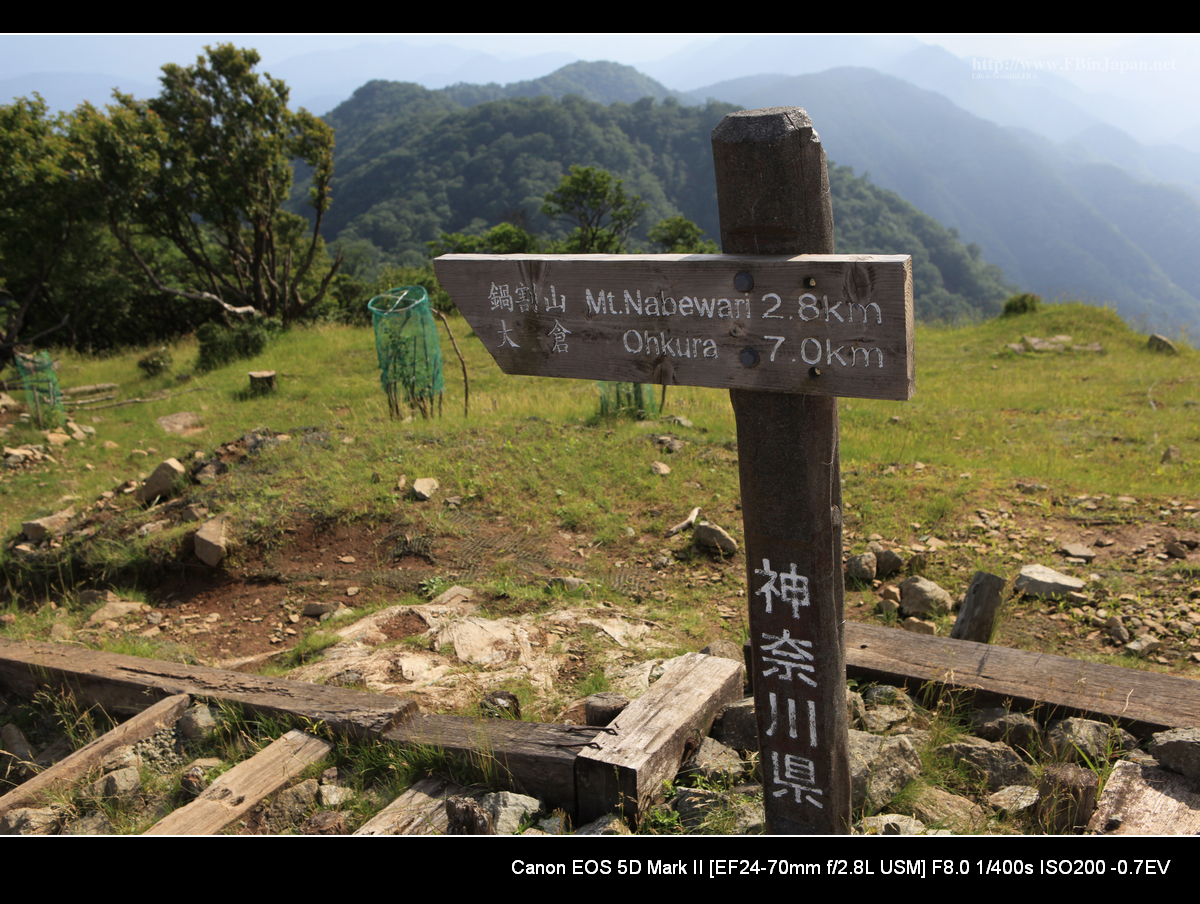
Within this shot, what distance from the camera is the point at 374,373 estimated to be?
11.3m

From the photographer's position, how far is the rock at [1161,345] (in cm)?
1054

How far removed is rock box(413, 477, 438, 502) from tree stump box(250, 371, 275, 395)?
5672 millimetres

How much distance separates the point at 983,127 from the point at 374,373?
21210 cm

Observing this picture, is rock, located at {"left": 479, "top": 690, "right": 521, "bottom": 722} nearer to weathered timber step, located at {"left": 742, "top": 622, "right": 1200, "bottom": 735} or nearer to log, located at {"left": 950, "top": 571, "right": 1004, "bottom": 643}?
weathered timber step, located at {"left": 742, "top": 622, "right": 1200, "bottom": 735}

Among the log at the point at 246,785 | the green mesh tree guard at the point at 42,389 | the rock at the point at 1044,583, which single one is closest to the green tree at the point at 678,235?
the green mesh tree guard at the point at 42,389

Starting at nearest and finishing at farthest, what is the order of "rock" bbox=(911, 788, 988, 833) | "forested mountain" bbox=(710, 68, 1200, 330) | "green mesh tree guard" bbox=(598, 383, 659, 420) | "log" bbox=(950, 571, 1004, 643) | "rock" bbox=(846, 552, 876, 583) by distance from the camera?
"rock" bbox=(911, 788, 988, 833)
"log" bbox=(950, 571, 1004, 643)
"rock" bbox=(846, 552, 876, 583)
"green mesh tree guard" bbox=(598, 383, 659, 420)
"forested mountain" bbox=(710, 68, 1200, 330)

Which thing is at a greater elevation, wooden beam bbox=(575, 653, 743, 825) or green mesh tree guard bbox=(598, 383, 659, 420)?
green mesh tree guard bbox=(598, 383, 659, 420)

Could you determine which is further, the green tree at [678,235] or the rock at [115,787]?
the green tree at [678,235]

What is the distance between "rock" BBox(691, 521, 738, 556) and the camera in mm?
4922

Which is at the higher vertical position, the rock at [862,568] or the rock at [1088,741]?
the rock at [1088,741]

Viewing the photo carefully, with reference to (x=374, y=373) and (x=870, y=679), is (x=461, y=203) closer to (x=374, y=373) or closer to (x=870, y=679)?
(x=374, y=373)

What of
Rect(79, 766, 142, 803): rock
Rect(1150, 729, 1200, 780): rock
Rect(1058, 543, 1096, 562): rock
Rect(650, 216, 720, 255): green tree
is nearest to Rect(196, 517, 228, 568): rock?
Rect(79, 766, 142, 803): rock

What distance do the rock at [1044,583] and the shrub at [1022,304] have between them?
34.6 ft

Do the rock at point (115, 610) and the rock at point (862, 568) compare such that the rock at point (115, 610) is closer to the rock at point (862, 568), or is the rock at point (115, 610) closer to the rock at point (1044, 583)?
the rock at point (862, 568)
